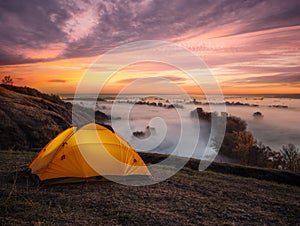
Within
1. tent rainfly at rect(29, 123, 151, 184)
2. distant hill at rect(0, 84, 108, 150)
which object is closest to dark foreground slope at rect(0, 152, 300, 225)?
tent rainfly at rect(29, 123, 151, 184)

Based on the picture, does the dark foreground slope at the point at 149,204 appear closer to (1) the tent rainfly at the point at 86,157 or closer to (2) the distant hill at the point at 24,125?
(1) the tent rainfly at the point at 86,157

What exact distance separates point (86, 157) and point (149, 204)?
10.1 ft

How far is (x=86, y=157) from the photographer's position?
9.25 metres

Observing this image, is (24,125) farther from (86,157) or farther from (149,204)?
(149,204)

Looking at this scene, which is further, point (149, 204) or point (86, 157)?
point (86, 157)

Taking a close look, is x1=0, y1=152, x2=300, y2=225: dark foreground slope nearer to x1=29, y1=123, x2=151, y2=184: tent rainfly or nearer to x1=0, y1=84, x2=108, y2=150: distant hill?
x1=29, y1=123, x2=151, y2=184: tent rainfly

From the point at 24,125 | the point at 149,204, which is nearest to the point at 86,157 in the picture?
the point at 149,204

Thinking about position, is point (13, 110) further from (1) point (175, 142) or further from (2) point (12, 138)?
(1) point (175, 142)

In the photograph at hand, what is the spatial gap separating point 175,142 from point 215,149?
32.0ft

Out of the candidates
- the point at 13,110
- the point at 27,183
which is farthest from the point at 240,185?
the point at 13,110

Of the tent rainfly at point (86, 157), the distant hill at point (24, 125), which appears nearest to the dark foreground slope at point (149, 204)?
the tent rainfly at point (86, 157)

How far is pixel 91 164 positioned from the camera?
30.2 ft

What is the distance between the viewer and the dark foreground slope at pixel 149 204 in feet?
20.6

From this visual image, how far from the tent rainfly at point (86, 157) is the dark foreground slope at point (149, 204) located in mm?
425
